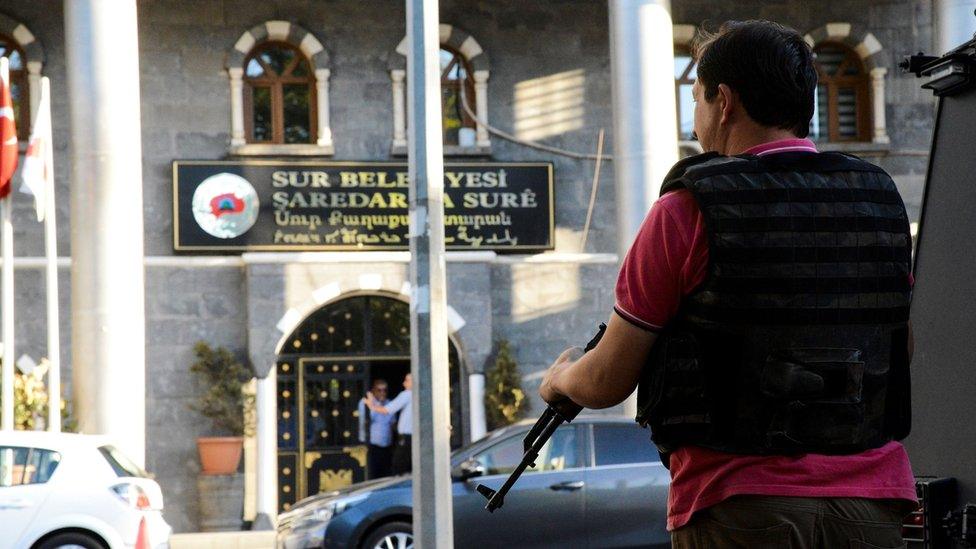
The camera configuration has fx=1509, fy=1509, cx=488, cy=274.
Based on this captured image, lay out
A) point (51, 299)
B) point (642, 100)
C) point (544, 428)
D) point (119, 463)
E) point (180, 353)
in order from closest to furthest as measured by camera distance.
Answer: point (544, 428), point (119, 463), point (51, 299), point (642, 100), point (180, 353)

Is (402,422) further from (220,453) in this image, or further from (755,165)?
(755,165)

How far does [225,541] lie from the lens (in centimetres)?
1806

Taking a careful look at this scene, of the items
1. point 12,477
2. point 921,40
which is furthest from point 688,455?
point 921,40

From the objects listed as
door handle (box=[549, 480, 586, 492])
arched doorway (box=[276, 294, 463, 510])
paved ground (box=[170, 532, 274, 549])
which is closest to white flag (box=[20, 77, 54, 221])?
paved ground (box=[170, 532, 274, 549])

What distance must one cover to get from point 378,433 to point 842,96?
849 cm

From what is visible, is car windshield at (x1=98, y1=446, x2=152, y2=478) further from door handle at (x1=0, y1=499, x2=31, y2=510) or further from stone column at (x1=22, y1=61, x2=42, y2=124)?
stone column at (x1=22, y1=61, x2=42, y2=124)

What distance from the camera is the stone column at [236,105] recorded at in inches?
798

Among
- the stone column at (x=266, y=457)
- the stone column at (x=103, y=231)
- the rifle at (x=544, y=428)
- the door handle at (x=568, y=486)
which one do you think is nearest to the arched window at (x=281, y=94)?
the stone column at (x=266, y=457)

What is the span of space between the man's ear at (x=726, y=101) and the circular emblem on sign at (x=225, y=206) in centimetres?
1781

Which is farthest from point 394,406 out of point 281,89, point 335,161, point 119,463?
point 119,463

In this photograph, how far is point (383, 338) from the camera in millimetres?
20594

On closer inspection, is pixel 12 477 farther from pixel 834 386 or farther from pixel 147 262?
pixel 834 386

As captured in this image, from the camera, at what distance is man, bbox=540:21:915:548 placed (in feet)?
8.52

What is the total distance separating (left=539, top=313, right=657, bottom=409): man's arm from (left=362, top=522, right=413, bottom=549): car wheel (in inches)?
396
